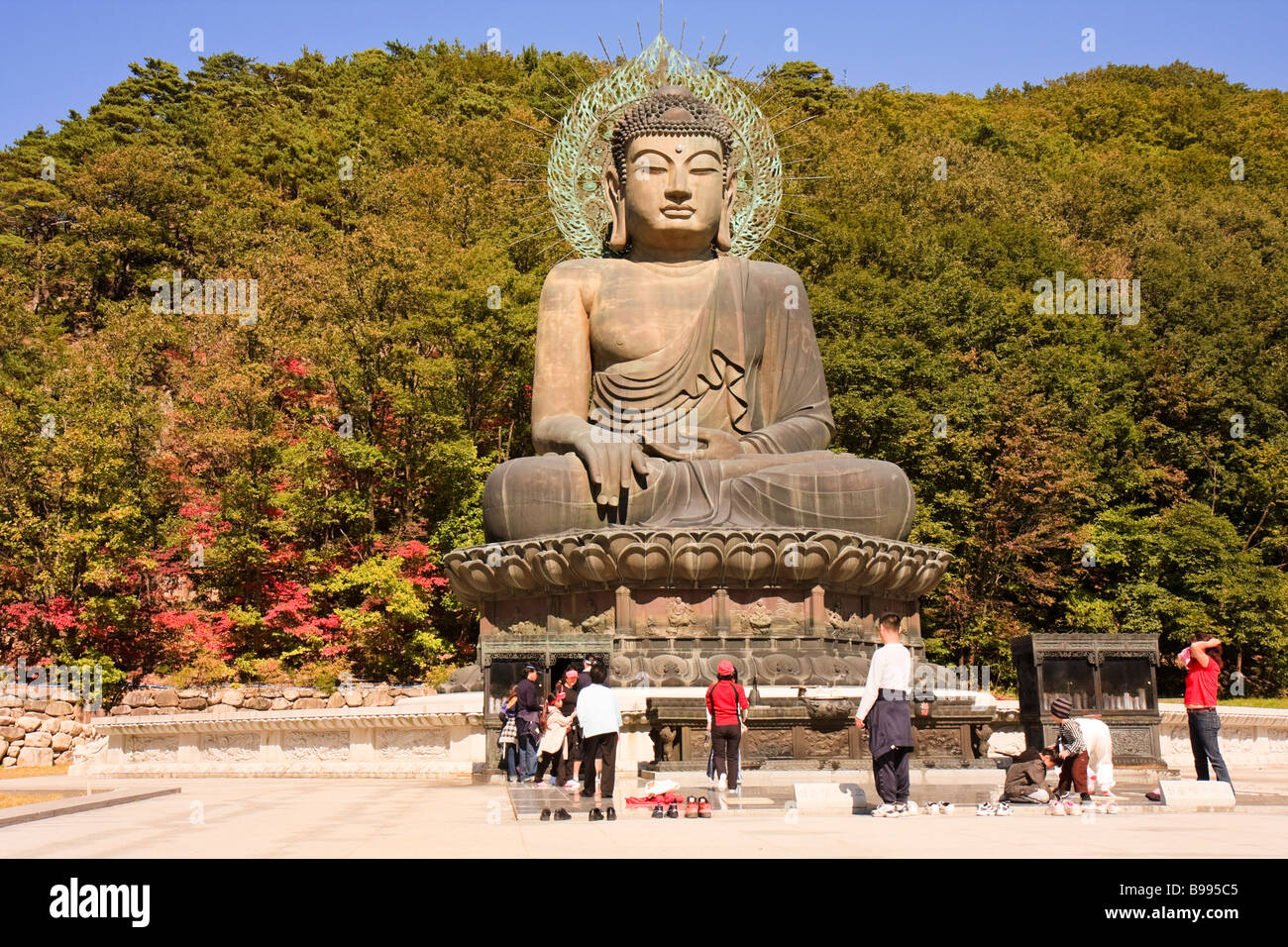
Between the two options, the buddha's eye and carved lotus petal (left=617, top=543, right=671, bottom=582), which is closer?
carved lotus petal (left=617, top=543, right=671, bottom=582)

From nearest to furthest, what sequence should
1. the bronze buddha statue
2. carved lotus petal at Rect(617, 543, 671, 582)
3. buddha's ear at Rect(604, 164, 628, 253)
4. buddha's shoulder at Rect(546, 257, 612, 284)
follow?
1. carved lotus petal at Rect(617, 543, 671, 582)
2. the bronze buddha statue
3. buddha's shoulder at Rect(546, 257, 612, 284)
4. buddha's ear at Rect(604, 164, 628, 253)

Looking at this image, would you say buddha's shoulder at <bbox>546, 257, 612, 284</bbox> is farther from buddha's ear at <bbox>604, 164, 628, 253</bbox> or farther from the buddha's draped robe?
the buddha's draped robe

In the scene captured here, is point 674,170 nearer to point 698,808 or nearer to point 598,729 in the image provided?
point 598,729

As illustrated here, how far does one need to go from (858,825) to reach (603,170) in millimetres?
10566

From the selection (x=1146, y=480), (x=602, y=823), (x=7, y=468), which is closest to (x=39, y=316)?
(x=7, y=468)

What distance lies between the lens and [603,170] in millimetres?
15273

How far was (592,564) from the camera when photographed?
12.2 m

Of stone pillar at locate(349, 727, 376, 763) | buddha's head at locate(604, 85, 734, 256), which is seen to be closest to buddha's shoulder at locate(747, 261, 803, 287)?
buddha's head at locate(604, 85, 734, 256)

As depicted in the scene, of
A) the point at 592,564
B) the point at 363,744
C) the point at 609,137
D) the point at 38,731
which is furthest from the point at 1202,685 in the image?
the point at 38,731

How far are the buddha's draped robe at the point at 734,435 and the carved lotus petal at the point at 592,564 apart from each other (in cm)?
51

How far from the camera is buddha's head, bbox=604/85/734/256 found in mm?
14453

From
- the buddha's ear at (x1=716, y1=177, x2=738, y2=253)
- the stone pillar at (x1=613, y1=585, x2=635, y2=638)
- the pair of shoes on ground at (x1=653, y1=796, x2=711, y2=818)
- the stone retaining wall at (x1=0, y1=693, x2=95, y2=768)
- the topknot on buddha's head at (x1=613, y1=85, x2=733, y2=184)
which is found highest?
the topknot on buddha's head at (x1=613, y1=85, x2=733, y2=184)

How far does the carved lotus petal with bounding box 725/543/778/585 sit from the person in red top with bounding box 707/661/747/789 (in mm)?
4156

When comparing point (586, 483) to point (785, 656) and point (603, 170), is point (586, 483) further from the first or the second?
point (603, 170)
